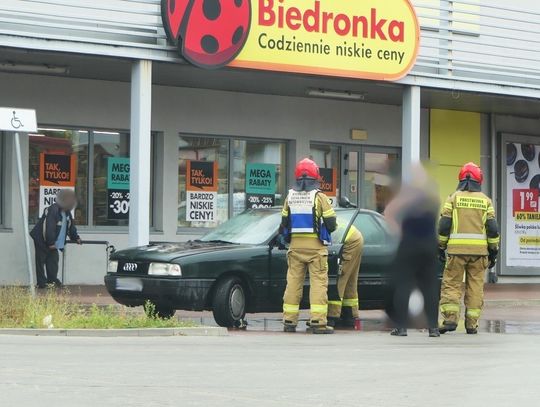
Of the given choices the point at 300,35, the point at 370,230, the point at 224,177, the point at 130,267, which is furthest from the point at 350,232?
the point at 224,177

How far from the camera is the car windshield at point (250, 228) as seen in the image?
14.6 meters

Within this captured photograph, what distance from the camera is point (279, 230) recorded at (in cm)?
1395

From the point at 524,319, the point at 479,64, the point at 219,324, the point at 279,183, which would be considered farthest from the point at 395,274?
the point at 279,183

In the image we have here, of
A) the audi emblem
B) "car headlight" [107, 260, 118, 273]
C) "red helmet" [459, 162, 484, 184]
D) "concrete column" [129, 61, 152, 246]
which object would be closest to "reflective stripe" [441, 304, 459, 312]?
"red helmet" [459, 162, 484, 184]

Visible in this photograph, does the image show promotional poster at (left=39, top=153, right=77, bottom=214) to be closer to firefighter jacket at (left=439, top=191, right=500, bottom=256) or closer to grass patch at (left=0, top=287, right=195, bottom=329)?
grass patch at (left=0, top=287, right=195, bottom=329)

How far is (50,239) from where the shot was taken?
20016 millimetres

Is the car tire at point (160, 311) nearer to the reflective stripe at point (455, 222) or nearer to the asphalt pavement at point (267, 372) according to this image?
the asphalt pavement at point (267, 372)

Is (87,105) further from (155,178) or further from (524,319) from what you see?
(524,319)

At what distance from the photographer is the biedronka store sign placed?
1770cm

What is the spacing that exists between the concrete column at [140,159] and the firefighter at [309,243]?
4315 millimetres

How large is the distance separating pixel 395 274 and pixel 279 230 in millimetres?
1439

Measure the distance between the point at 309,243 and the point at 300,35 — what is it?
5919mm

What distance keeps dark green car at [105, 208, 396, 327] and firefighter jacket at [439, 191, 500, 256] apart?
69 cm

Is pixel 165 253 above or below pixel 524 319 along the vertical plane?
above
